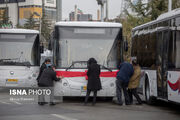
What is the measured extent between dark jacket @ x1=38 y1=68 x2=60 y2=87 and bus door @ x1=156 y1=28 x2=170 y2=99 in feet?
11.6

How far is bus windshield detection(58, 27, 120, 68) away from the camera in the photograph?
59.2 ft

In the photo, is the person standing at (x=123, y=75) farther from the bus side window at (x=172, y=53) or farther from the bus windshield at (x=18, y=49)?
the bus windshield at (x=18, y=49)

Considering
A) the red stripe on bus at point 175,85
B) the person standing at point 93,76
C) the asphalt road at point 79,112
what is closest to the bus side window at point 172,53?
the red stripe on bus at point 175,85

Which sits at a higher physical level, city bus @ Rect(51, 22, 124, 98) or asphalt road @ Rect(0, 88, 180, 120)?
city bus @ Rect(51, 22, 124, 98)

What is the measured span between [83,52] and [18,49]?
659cm

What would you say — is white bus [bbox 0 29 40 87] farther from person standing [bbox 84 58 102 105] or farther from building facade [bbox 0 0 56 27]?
building facade [bbox 0 0 56 27]

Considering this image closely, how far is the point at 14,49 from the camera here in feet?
78.3

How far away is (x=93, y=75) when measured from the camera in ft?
56.7

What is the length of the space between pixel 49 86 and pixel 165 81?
13.6 ft

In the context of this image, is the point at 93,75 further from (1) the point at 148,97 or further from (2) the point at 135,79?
(1) the point at 148,97

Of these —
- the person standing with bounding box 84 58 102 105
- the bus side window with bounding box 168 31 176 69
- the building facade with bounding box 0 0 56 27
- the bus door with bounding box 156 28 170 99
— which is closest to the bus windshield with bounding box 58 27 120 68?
the person standing with bounding box 84 58 102 105

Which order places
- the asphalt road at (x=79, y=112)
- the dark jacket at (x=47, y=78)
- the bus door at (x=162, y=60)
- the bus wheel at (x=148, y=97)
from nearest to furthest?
the asphalt road at (x=79, y=112) → the bus door at (x=162, y=60) → the dark jacket at (x=47, y=78) → the bus wheel at (x=148, y=97)

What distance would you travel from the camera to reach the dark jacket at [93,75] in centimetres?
1723

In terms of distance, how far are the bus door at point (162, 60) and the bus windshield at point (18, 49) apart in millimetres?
9041
